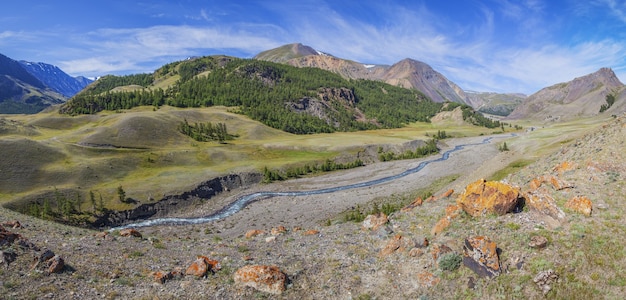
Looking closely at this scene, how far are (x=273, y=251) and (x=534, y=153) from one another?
67477mm

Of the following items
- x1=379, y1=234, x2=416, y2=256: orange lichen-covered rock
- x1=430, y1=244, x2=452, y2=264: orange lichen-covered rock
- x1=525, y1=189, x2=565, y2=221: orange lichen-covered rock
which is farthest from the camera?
x1=379, y1=234, x2=416, y2=256: orange lichen-covered rock

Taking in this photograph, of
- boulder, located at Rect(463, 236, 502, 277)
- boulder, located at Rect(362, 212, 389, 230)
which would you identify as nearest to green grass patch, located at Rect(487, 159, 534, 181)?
boulder, located at Rect(362, 212, 389, 230)

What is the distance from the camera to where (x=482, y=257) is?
1966cm

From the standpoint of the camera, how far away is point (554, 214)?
72.9 feet

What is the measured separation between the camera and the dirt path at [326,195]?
5709 cm

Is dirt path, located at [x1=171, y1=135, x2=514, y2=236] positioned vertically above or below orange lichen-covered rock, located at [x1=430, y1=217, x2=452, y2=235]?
below

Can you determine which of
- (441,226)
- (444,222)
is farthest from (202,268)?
(444,222)

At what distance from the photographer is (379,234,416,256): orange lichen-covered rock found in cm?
2477

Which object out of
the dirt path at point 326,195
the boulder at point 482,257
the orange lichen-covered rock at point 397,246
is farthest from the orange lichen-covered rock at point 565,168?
the dirt path at point 326,195

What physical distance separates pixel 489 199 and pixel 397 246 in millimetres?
8143

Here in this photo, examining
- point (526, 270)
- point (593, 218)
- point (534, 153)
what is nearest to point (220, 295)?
point (526, 270)

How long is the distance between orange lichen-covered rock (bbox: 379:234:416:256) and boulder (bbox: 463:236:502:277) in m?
4.61

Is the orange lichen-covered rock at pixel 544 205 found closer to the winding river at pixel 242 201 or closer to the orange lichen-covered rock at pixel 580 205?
the orange lichen-covered rock at pixel 580 205

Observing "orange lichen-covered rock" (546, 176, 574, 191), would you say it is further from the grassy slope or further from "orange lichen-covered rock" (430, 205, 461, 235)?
the grassy slope
